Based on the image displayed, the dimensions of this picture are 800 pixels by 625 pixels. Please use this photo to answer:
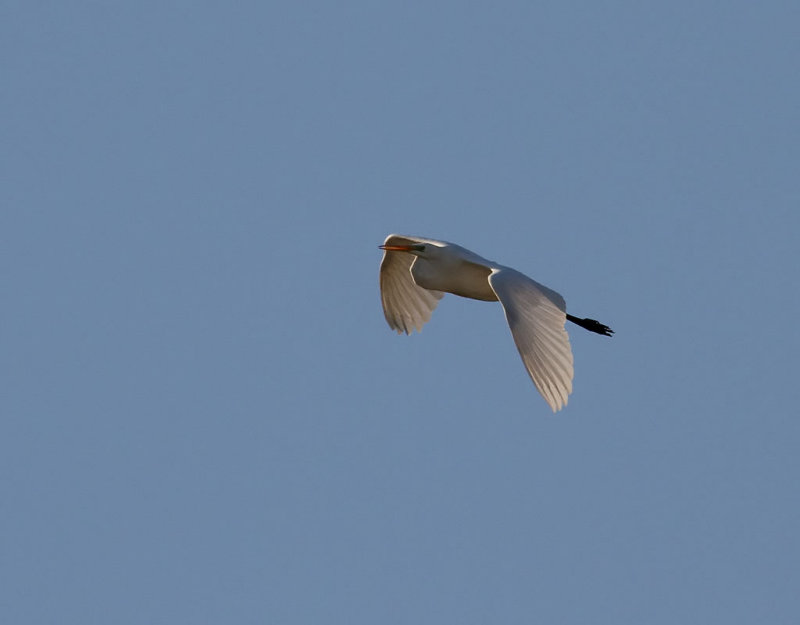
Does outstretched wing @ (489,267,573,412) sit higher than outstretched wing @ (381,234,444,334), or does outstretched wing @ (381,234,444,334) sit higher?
outstretched wing @ (381,234,444,334)

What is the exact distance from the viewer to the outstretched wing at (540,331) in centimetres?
1096

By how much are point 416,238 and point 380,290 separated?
1.19m

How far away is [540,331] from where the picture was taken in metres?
11.3

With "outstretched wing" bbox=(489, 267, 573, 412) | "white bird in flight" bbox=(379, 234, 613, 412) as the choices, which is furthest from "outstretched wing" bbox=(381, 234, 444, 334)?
"outstretched wing" bbox=(489, 267, 573, 412)

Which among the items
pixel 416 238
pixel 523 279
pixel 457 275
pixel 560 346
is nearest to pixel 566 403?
pixel 560 346

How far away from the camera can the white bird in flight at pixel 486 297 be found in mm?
11055

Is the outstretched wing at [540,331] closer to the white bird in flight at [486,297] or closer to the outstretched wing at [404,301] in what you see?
the white bird in flight at [486,297]

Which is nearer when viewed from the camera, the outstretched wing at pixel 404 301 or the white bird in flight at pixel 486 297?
the white bird in flight at pixel 486 297

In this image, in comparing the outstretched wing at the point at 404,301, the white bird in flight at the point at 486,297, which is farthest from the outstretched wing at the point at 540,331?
the outstretched wing at the point at 404,301

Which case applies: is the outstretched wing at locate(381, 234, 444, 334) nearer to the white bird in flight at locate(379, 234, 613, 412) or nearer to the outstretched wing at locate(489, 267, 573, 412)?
the white bird in flight at locate(379, 234, 613, 412)

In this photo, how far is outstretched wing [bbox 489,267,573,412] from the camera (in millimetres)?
10961

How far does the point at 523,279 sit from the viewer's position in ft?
40.2

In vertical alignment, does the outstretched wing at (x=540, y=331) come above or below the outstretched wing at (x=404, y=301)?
below

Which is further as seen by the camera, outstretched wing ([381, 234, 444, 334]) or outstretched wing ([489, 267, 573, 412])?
outstretched wing ([381, 234, 444, 334])
